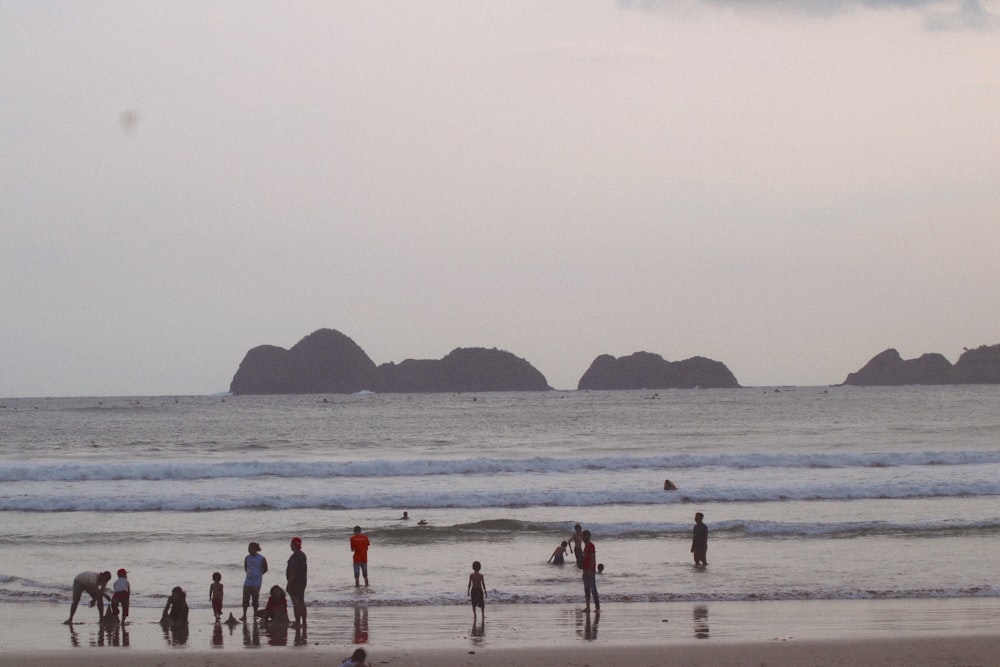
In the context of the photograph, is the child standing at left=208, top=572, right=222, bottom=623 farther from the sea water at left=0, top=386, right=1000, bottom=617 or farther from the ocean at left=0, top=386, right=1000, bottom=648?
the sea water at left=0, top=386, right=1000, bottom=617

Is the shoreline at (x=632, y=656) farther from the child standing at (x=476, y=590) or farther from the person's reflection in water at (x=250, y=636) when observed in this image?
the child standing at (x=476, y=590)

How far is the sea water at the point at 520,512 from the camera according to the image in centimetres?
1916

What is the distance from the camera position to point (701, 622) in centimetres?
1554

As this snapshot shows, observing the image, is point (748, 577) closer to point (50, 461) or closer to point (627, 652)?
point (627, 652)

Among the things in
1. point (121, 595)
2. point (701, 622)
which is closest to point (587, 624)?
point (701, 622)

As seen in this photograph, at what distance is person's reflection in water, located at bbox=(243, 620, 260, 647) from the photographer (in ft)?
48.3

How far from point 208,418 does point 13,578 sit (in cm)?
6742

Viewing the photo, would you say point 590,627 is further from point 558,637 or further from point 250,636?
point 250,636

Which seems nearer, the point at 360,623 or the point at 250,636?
the point at 250,636

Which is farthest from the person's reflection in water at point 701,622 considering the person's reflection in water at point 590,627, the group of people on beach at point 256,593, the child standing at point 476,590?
the child standing at point 476,590

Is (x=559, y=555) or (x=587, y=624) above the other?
(x=559, y=555)

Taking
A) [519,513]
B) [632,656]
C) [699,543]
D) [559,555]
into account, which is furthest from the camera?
[519,513]

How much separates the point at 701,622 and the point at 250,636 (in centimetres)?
658

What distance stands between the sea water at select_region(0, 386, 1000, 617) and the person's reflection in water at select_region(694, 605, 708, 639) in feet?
2.53
